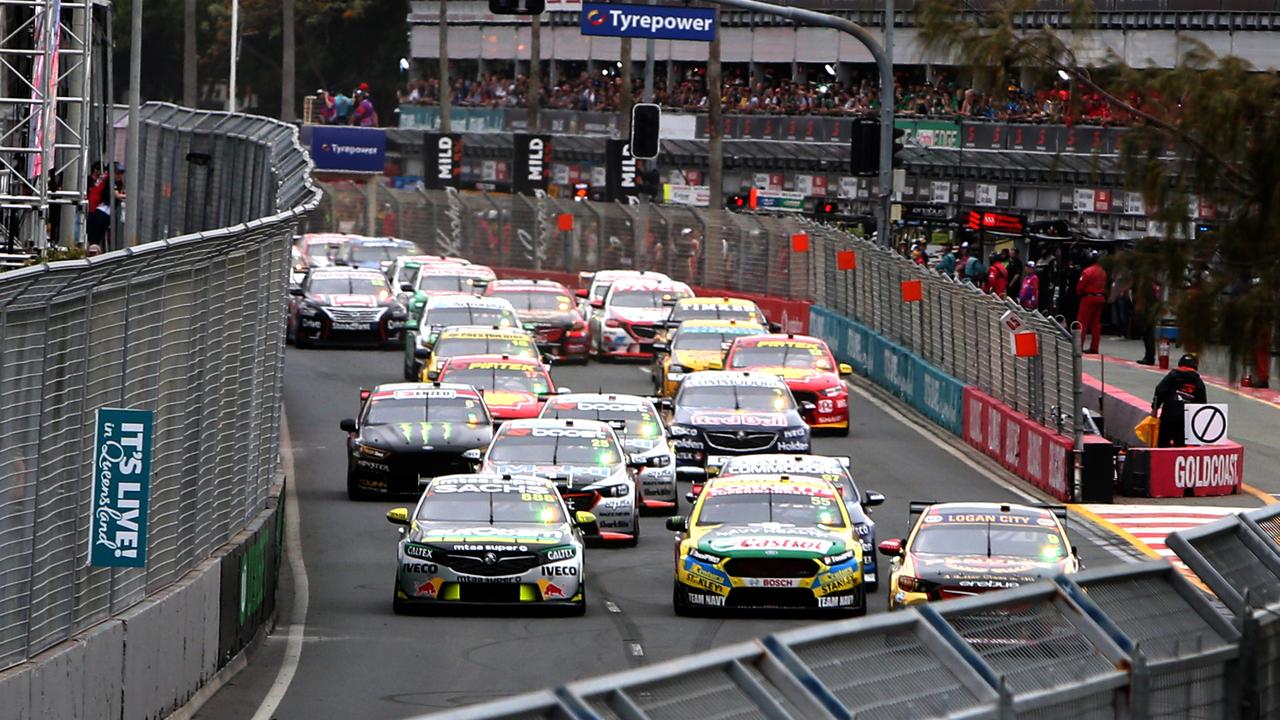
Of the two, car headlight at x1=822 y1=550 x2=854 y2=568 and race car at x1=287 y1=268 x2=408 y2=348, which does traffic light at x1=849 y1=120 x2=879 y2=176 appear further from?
car headlight at x1=822 y1=550 x2=854 y2=568

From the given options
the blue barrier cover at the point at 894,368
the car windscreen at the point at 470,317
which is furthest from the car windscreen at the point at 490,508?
the car windscreen at the point at 470,317

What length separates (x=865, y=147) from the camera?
37.2 m

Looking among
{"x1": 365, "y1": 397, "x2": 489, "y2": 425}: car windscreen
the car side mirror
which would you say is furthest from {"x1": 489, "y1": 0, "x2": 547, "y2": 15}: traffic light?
the car side mirror

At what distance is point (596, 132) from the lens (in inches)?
3093

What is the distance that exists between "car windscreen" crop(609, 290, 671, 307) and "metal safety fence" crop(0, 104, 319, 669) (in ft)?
76.2

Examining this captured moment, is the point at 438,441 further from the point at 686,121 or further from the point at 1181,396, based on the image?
the point at 686,121

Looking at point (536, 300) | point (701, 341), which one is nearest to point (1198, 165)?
point (701, 341)

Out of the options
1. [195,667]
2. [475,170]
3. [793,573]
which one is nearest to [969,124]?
[475,170]

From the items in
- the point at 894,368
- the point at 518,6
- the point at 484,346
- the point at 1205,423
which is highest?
the point at 518,6

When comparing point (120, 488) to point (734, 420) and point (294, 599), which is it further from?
point (734, 420)

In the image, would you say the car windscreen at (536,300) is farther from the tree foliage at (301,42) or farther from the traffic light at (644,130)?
the tree foliage at (301,42)

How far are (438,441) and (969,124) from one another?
33441 millimetres

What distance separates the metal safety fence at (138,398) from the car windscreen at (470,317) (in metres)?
17.7

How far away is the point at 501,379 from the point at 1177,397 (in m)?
8.90
